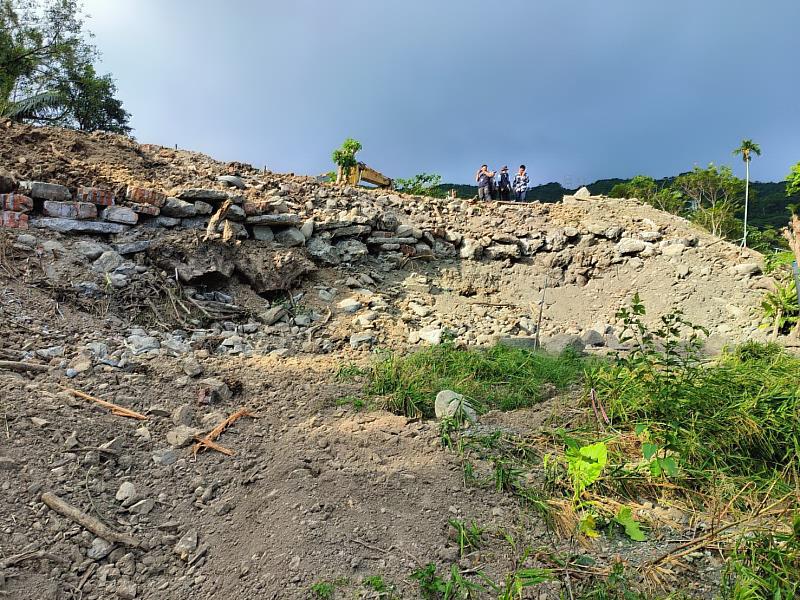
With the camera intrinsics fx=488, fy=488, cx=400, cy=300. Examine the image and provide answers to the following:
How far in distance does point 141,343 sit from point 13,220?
7.18 ft

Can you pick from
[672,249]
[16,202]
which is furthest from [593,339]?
[16,202]

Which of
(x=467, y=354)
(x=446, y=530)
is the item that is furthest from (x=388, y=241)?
(x=446, y=530)

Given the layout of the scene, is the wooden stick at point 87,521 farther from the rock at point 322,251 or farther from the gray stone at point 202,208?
the rock at point 322,251

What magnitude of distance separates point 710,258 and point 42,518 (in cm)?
869

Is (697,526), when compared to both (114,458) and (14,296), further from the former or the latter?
(14,296)

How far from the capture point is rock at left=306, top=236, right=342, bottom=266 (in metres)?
6.45

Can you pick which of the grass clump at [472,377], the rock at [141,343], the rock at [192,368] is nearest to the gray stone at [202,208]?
the rock at [141,343]

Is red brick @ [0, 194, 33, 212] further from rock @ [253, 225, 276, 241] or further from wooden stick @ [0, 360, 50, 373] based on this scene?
wooden stick @ [0, 360, 50, 373]

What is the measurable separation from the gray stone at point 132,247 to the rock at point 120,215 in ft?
1.03

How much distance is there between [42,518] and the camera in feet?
6.56

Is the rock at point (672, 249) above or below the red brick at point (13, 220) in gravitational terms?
above

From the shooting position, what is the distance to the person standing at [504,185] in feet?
38.7

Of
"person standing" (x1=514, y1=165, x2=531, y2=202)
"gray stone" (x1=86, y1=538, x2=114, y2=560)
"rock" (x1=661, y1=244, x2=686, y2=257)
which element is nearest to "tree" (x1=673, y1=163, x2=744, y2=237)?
"person standing" (x1=514, y1=165, x2=531, y2=202)

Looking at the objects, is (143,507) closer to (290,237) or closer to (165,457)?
(165,457)
